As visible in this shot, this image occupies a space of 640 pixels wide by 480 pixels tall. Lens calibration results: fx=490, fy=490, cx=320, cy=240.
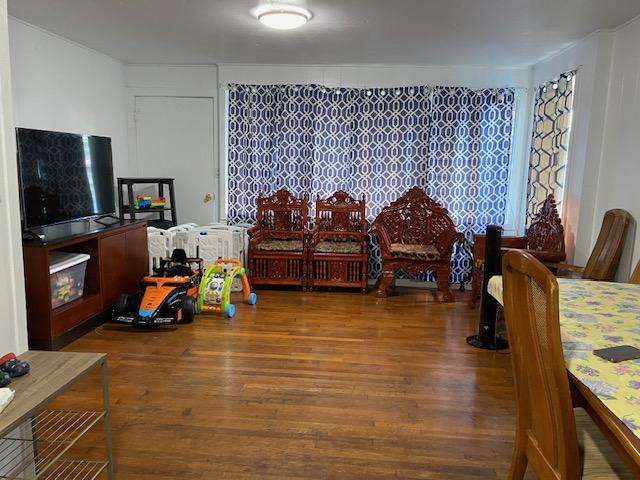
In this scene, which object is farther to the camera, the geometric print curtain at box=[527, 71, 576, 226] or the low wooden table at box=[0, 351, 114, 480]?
the geometric print curtain at box=[527, 71, 576, 226]

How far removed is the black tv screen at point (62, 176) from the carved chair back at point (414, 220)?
103 inches

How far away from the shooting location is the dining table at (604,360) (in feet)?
4.01

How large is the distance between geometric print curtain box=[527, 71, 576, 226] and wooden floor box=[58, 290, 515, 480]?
5.29ft

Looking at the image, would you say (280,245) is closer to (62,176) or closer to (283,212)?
(283,212)

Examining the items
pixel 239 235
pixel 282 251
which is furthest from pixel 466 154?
pixel 239 235

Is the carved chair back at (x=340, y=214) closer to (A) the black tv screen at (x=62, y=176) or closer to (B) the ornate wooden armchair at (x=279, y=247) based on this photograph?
(B) the ornate wooden armchair at (x=279, y=247)

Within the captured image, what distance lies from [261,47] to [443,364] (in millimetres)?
3260

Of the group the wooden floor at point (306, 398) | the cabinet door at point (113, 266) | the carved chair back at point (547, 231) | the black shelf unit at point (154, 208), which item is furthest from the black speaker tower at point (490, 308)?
the black shelf unit at point (154, 208)

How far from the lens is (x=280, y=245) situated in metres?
5.18

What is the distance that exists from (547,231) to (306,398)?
111 inches

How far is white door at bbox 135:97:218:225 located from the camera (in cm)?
559

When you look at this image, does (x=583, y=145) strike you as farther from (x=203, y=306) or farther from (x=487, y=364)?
(x=203, y=306)

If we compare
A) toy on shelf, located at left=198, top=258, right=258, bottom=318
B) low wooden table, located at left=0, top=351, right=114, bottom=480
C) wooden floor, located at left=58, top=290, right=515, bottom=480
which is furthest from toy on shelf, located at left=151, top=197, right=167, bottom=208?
low wooden table, located at left=0, top=351, right=114, bottom=480

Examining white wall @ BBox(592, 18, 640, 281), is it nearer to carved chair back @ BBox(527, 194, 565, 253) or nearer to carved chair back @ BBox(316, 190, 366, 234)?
carved chair back @ BBox(527, 194, 565, 253)
